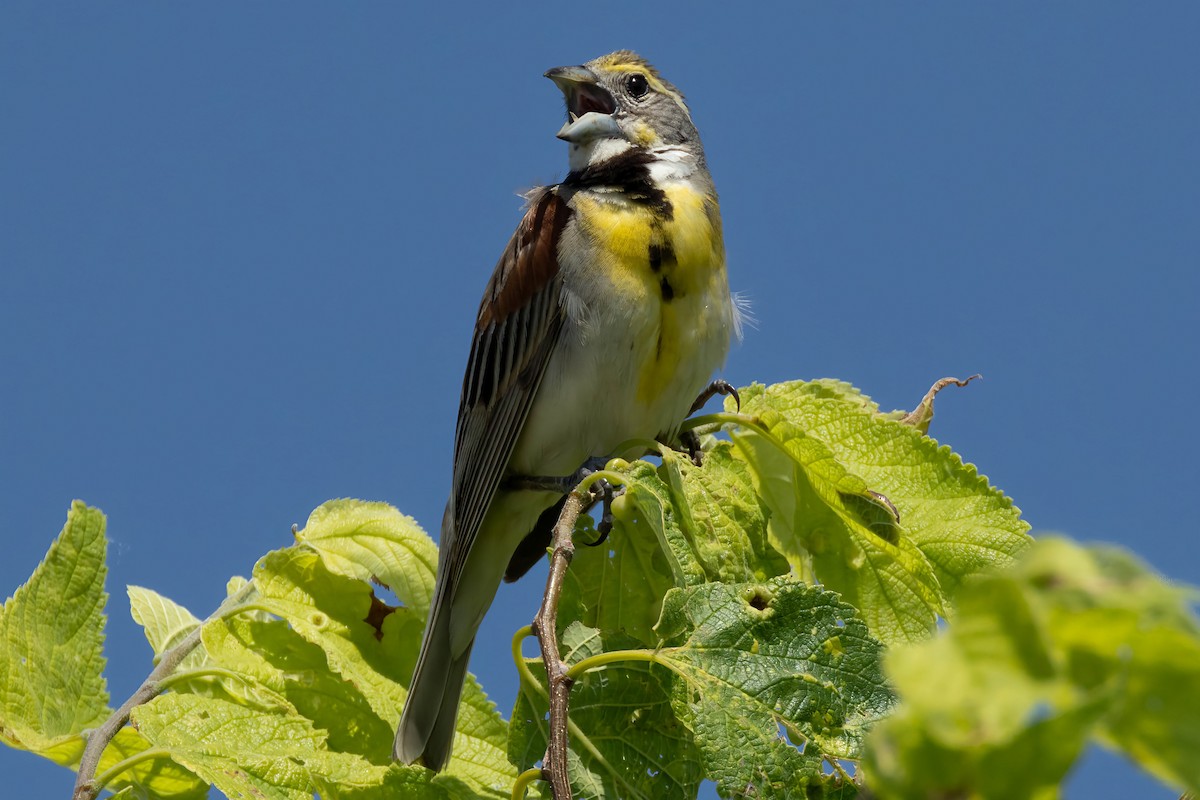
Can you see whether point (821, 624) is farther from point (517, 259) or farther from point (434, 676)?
point (517, 259)

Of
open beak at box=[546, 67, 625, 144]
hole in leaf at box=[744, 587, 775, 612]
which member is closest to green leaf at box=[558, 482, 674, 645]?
hole in leaf at box=[744, 587, 775, 612]

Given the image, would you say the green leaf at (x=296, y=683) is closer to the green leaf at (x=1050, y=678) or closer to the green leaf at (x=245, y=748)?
the green leaf at (x=245, y=748)

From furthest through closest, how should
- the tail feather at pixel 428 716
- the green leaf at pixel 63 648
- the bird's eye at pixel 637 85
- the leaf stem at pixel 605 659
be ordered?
the bird's eye at pixel 637 85 → the tail feather at pixel 428 716 → the green leaf at pixel 63 648 → the leaf stem at pixel 605 659

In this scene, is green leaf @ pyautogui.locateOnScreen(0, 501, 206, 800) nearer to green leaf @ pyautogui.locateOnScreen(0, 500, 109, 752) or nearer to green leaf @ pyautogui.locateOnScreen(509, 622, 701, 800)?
green leaf @ pyautogui.locateOnScreen(0, 500, 109, 752)

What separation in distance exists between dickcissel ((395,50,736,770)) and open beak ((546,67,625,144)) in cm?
1

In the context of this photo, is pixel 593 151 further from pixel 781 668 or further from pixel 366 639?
pixel 781 668

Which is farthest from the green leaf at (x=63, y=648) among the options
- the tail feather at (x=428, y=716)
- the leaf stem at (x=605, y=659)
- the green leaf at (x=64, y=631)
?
the leaf stem at (x=605, y=659)

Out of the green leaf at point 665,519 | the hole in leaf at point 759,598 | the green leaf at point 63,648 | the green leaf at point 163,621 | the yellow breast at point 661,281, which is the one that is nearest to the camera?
the hole in leaf at point 759,598

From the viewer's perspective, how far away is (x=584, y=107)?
21.5 feet

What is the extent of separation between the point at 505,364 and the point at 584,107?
1503 mm

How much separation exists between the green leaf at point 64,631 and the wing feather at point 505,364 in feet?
5.08

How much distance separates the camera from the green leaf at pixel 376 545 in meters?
4.50

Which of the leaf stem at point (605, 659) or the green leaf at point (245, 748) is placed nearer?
the leaf stem at point (605, 659)

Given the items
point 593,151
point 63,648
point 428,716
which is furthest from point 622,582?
point 593,151
